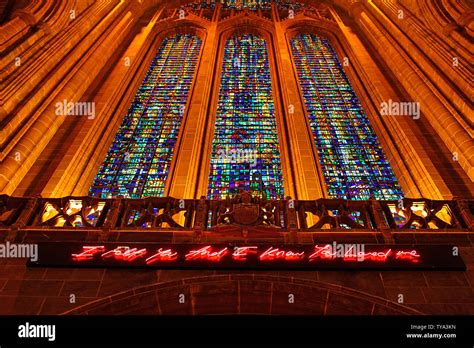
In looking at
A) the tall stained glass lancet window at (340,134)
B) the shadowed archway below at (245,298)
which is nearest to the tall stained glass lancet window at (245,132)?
the tall stained glass lancet window at (340,134)

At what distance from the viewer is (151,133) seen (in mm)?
16047

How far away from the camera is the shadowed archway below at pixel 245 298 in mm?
7980

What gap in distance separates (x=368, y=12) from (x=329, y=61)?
3.26 m

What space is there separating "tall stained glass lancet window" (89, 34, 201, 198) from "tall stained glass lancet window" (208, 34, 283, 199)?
1487mm

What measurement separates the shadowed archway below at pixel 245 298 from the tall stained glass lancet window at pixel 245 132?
3815 millimetres

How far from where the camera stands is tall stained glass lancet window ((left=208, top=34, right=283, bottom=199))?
13.3m

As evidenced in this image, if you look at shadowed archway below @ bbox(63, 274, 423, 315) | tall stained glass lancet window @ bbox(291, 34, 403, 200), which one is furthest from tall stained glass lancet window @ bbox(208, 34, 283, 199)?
shadowed archway below @ bbox(63, 274, 423, 315)

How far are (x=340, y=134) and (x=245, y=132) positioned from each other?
3193mm

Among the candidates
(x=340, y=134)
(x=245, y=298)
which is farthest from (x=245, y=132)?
(x=245, y=298)

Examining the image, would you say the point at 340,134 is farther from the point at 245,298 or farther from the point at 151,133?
the point at 245,298

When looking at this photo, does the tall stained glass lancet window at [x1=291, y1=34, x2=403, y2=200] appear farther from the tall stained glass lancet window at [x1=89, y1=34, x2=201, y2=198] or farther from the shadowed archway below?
the shadowed archway below

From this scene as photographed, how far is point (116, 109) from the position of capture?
16.7 m

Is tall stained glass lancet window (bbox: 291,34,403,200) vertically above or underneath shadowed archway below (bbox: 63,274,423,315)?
above
